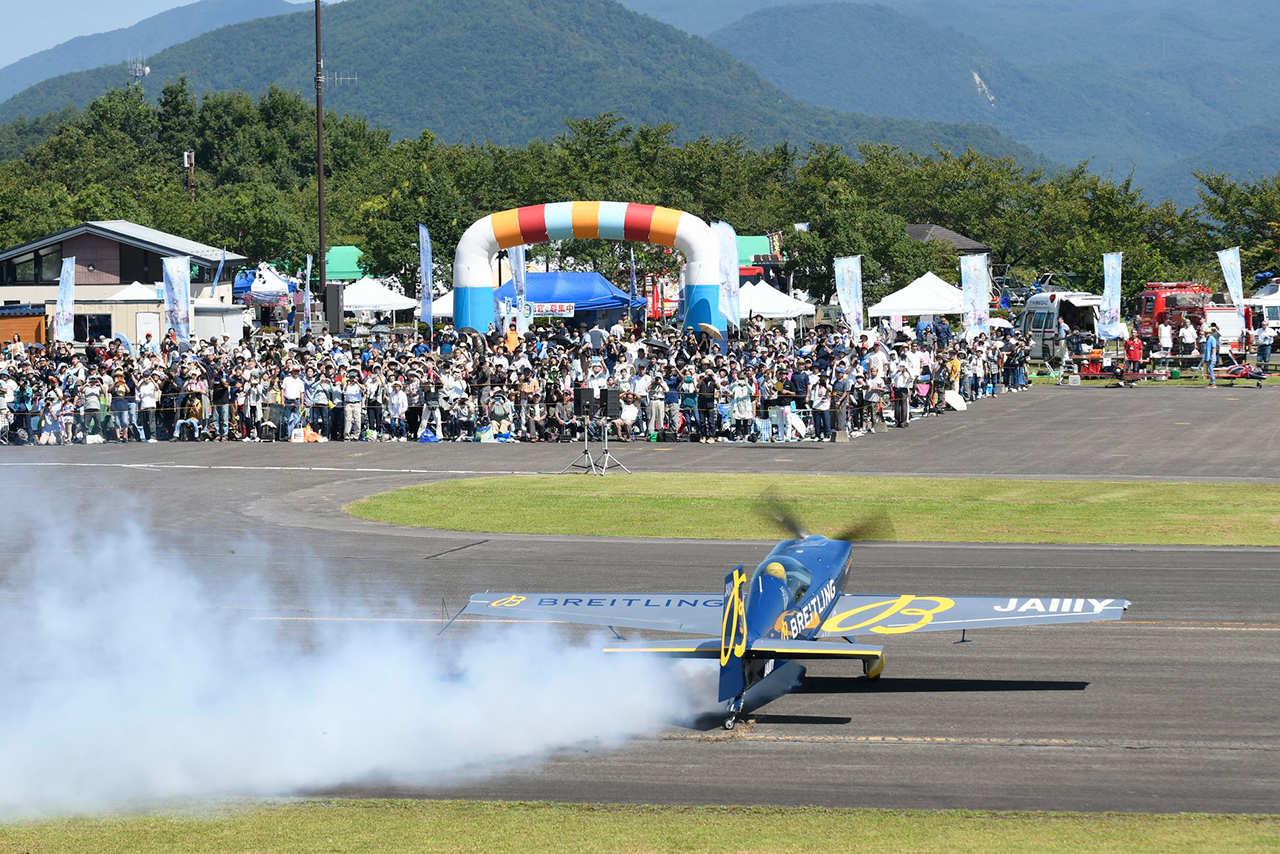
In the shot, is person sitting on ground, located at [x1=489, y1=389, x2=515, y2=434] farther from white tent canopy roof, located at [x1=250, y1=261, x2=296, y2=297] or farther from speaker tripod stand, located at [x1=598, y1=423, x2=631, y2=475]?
white tent canopy roof, located at [x1=250, y1=261, x2=296, y2=297]

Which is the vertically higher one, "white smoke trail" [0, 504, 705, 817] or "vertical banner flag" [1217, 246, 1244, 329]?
"vertical banner flag" [1217, 246, 1244, 329]

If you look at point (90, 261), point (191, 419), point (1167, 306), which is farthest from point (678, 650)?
point (90, 261)

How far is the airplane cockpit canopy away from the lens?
12.0 m

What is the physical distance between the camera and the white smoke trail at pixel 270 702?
1048cm

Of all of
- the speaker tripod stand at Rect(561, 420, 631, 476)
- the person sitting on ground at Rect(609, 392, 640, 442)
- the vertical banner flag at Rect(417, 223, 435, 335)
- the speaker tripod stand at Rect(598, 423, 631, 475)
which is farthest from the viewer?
the vertical banner flag at Rect(417, 223, 435, 335)

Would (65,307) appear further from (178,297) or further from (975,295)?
(975,295)

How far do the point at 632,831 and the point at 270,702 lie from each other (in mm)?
4229

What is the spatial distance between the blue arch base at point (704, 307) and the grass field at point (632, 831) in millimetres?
32544

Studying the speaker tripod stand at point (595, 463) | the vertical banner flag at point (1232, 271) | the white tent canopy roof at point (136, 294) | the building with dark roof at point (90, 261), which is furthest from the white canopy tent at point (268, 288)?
the vertical banner flag at point (1232, 271)

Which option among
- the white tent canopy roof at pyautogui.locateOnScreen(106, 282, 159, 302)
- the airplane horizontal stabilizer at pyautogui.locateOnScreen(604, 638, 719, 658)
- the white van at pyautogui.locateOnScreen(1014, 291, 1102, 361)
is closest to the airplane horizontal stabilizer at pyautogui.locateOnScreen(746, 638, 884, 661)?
the airplane horizontal stabilizer at pyautogui.locateOnScreen(604, 638, 719, 658)

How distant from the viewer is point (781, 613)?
11.8 metres

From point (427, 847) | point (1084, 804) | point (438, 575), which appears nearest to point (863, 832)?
point (1084, 804)

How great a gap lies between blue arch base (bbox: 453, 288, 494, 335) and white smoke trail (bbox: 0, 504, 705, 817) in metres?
27.7

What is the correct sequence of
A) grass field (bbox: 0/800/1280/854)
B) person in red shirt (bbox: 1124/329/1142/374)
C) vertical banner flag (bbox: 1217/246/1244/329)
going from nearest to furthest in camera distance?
grass field (bbox: 0/800/1280/854), person in red shirt (bbox: 1124/329/1142/374), vertical banner flag (bbox: 1217/246/1244/329)
